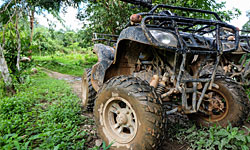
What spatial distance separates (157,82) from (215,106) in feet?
3.20

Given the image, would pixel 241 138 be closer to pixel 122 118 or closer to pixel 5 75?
pixel 122 118

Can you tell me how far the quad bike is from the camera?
1639 mm

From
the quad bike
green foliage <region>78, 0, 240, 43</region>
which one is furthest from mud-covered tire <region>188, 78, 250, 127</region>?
green foliage <region>78, 0, 240, 43</region>

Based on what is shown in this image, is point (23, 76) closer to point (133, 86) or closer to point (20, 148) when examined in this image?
point (20, 148)

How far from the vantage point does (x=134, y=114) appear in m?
1.68

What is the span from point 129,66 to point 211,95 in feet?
4.25

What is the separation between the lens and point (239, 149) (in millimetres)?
1725

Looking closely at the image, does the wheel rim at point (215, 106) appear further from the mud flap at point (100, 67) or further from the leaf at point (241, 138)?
the mud flap at point (100, 67)

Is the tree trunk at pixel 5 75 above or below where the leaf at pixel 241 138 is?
above

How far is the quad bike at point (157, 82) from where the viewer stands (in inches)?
64.5

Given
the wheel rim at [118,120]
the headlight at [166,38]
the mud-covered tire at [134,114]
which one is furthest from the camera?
the wheel rim at [118,120]

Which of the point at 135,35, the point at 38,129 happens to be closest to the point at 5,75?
the point at 38,129

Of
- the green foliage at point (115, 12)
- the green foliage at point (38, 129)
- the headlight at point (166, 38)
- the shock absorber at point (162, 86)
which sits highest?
the green foliage at point (115, 12)

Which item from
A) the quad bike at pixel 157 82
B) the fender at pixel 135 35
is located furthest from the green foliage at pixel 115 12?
the fender at pixel 135 35
